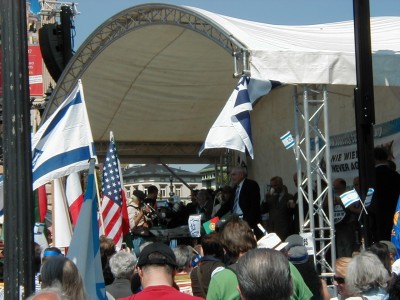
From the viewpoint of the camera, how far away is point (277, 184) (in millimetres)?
14125

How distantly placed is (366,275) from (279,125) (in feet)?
39.7

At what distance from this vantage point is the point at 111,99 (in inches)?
744

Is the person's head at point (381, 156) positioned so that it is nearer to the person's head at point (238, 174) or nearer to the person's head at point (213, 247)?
the person's head at point (238, 174)

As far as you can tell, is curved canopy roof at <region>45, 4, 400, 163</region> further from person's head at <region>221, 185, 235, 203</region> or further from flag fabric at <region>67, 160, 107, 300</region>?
flag fabric at <region>67, 160, 107, 300</region>

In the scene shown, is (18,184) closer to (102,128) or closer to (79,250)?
(79,250)

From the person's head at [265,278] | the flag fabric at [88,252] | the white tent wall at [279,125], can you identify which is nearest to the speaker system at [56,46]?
the white tent wall at [279,125]

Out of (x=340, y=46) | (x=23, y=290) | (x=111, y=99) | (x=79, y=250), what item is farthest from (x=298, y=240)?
(x=111, y=99)

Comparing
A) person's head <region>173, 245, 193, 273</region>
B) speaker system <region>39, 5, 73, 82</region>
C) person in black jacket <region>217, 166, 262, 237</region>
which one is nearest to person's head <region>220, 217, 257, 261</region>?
person's head <region>173, 245, 193, 273</region>

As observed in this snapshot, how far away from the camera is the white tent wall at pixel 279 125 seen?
14711 millimetres

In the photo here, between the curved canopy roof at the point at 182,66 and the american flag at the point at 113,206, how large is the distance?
7.03ft

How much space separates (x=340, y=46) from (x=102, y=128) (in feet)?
29.3

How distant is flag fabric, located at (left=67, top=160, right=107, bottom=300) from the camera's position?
5.80 metres

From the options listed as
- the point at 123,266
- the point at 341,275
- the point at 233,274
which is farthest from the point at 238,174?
the point at 233,274

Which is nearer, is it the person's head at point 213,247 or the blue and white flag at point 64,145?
the person's head at point 213,247
